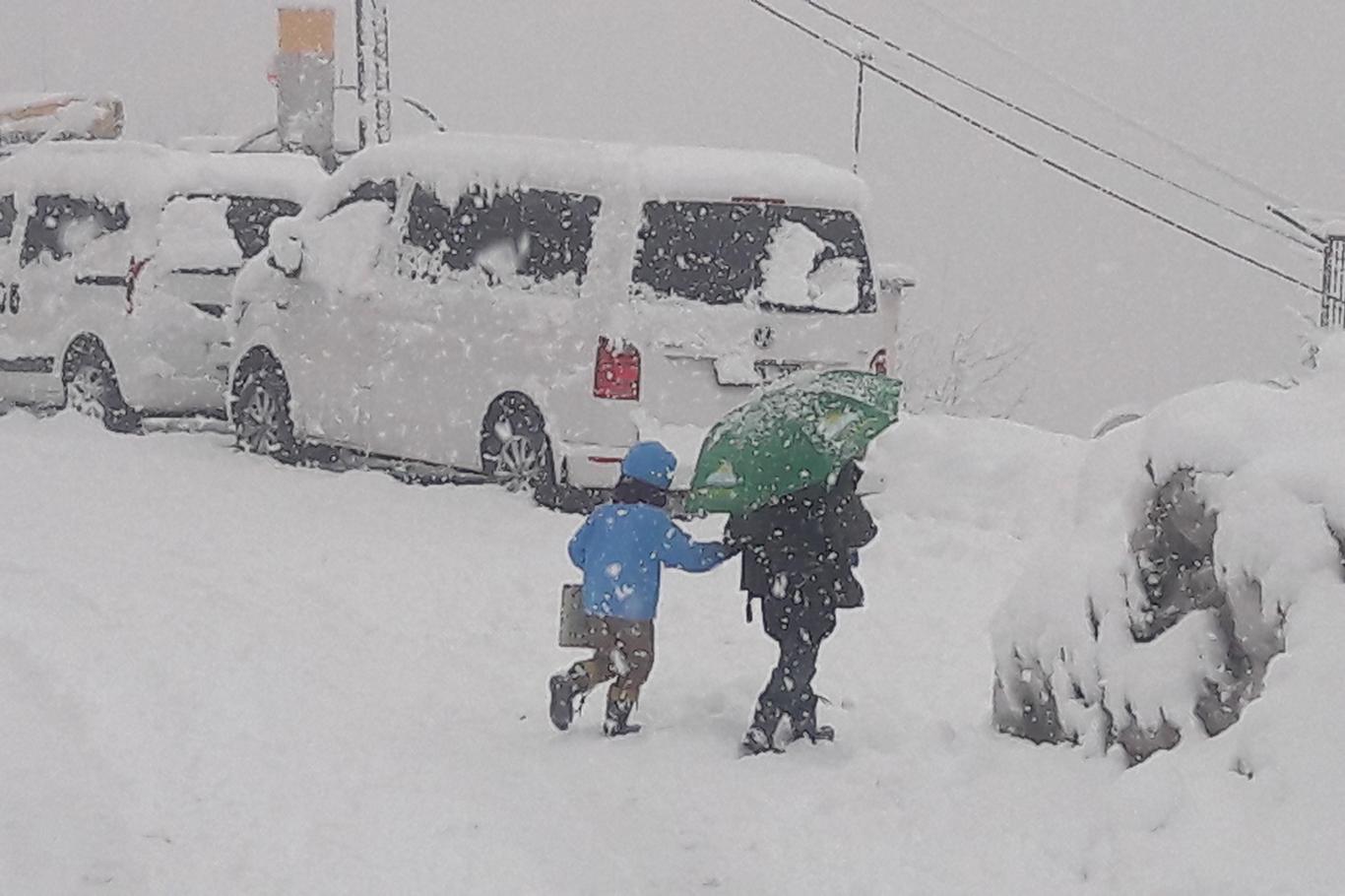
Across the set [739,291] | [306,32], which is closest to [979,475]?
[739,291]

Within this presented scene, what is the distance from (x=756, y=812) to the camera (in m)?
6.07

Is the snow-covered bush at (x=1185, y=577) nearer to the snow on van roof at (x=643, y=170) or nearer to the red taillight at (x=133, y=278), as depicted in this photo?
the snow on van roof at (x=643, y=170)

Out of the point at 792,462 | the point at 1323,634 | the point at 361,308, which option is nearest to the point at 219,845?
the point at 792,462

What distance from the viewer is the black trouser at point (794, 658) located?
262 inches

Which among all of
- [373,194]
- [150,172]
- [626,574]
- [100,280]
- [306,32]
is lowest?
[626,574]

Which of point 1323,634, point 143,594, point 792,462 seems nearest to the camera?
point 1323,634

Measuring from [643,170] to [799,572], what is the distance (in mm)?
4916

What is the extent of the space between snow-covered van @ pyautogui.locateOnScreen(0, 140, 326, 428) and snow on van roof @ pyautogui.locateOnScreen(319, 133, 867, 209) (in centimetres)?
275

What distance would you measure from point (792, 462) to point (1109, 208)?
353ft

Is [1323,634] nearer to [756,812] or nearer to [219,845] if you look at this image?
[756,812]

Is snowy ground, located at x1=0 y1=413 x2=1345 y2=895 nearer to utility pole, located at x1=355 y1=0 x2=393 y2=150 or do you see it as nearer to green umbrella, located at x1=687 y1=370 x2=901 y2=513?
green umbrella, located at x1=687 y1=370 x2=901 y2=513

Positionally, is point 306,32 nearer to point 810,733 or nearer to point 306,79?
point 306,79

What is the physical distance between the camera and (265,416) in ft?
43.6

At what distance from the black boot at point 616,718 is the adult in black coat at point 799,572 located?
454 mm
